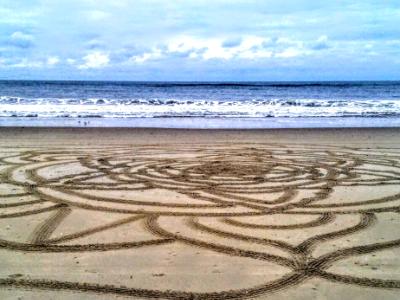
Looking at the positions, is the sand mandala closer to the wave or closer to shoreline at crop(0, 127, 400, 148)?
shoreline at crop(0, 127, 400, 148)

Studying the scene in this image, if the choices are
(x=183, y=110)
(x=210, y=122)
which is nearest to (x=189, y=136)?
(x=210, y=122)

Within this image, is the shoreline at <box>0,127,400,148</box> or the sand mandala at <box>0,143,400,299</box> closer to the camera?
the sand mandala at <box>0,143,400,299</box>

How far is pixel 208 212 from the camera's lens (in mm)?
6402

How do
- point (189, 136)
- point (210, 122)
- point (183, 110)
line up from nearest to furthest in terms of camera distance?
point (189, 136)
point (210, 122)
point (183, 110)

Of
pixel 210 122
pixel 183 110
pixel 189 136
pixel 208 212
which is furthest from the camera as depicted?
pixel 183 110

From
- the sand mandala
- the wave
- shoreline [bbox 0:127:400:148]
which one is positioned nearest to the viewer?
the sand mandala

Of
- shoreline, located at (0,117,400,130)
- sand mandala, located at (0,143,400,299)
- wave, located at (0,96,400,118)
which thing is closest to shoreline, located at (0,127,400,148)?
shoreline, located at (0,117,400,130)

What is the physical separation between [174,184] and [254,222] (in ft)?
7.78

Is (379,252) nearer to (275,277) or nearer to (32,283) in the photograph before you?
(275,277)

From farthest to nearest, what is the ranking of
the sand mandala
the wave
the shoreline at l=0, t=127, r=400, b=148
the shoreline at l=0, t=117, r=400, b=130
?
the wave
the shoreline at l=0, t=117, r=400, b=130
the shoreline at l=0, t=127, r=400, b=148
the sand mandala

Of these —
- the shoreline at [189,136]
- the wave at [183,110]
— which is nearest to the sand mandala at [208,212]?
the shoreline at [189,136]

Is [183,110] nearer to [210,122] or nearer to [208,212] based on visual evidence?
[210,122]

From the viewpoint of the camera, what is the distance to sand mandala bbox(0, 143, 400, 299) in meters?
4.47

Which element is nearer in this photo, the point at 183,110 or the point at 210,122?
the point at 210,122
